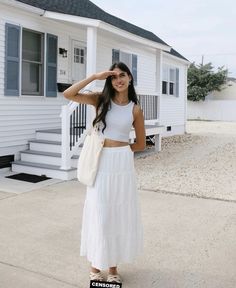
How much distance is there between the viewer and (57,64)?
9812mm

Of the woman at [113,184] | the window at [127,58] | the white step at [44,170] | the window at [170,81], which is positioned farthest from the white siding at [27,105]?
the window at [170,81]

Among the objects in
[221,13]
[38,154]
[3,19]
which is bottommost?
[38,154]

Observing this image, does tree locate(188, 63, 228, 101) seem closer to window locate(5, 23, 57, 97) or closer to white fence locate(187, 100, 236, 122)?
white fence locate(187, 100, 236, 122)

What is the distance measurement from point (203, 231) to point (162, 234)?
1.68 ft

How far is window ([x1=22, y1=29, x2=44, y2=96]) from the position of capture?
894 centimetres

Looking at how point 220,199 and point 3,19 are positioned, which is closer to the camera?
point 220,199

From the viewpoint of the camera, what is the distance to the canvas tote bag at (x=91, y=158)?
3236 mm

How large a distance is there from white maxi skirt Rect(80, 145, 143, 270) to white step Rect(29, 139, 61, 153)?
541cm

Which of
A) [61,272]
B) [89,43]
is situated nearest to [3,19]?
[89,43]

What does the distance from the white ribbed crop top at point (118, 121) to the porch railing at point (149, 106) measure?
8.15 metres

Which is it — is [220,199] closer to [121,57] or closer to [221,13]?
[121,57]

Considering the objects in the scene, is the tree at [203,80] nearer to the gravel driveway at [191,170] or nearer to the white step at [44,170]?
the gravel driveway at [191,170]

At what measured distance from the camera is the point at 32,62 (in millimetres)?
9062

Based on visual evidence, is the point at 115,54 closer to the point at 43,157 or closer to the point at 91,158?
the point at 43,157
